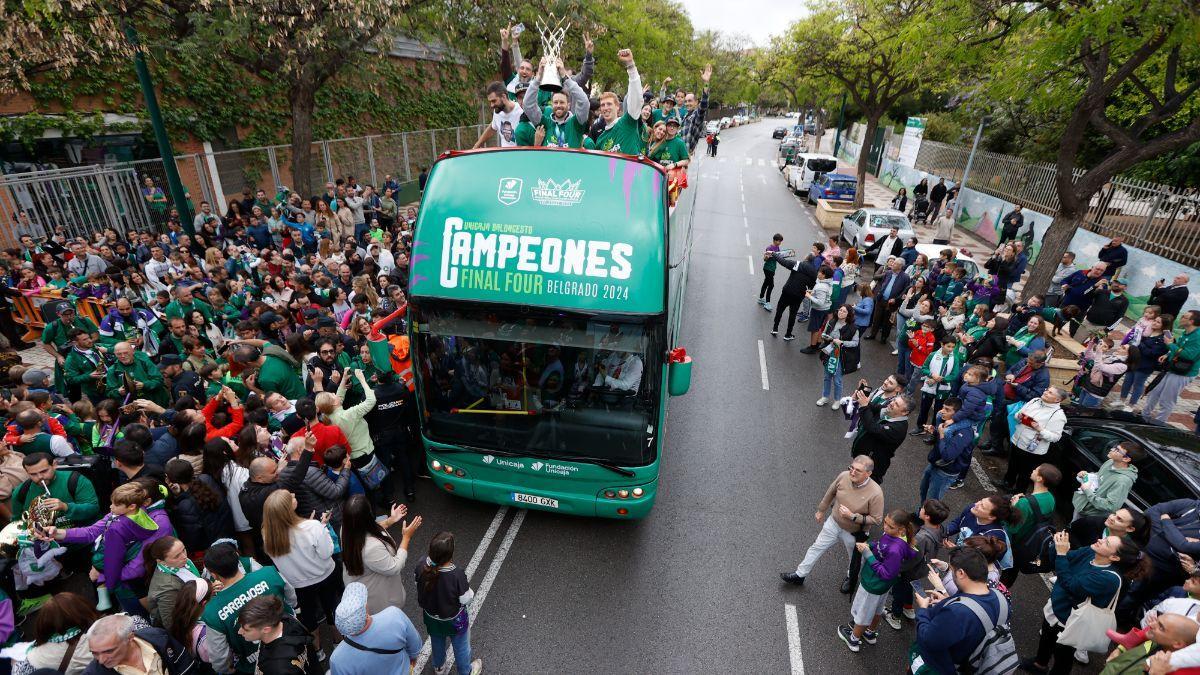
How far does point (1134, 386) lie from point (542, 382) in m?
9.54

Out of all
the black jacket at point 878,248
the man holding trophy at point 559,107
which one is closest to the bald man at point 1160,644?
the man holding trophy at point 559,107

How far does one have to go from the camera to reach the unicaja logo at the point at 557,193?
17.7 ft

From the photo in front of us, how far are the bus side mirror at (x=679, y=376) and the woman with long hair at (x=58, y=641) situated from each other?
467 cm

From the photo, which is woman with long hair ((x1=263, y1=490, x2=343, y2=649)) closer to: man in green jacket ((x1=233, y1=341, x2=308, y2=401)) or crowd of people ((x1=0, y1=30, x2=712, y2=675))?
crowd of people ((x1=0, y1=30, x2=712, y2=675))

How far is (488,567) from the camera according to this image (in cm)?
587

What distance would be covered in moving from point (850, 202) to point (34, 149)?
2554 cm

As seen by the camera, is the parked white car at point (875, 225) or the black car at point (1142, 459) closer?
the black car at point (1142, 459)

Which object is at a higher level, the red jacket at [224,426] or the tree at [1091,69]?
the tree at [1091,69]

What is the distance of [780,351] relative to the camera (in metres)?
11.2

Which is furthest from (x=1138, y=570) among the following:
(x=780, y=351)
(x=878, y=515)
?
(x=780, y=351)

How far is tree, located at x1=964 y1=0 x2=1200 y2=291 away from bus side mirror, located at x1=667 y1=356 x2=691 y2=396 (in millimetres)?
8517

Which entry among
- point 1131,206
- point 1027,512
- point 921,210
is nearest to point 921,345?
point 1027,512

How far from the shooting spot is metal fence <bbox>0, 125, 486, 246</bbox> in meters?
11.1

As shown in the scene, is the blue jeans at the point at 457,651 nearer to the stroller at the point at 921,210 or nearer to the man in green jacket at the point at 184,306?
the man in green jacket at the point at 184,306
